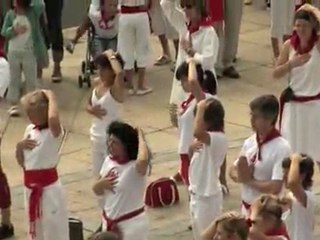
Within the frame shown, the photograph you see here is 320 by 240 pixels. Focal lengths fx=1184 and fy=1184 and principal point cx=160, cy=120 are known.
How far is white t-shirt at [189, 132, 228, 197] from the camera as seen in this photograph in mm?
9227

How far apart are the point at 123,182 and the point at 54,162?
92 cm

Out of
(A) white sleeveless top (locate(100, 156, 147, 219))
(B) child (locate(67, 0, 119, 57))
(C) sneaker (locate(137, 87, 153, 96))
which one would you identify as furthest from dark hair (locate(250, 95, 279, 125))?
(C) sneaker (locate(137, 87, 153, 96))

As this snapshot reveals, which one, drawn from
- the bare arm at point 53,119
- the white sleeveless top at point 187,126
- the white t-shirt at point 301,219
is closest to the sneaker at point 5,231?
the bare arm at point 53,119

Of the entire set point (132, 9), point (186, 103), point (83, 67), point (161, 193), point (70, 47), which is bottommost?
point (83, 67)

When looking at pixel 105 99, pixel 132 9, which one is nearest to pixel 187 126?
pixel 105 99

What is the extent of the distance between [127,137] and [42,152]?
3.10 ft

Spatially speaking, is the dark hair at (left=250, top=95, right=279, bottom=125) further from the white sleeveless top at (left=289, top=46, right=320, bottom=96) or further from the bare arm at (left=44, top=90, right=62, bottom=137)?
the white sleeveless top at (left=289, top=46, right=320, bottom=96)

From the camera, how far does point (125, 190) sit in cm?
856

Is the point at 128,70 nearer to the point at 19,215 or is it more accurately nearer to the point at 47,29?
the point at 47,29

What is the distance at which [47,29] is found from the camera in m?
14.5

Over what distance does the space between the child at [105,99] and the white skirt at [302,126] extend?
1.52 m

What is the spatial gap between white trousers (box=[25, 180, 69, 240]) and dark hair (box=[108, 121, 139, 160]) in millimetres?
932

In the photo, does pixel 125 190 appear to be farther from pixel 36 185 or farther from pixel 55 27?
pixel 55 27

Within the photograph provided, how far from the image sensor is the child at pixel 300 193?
26.6 ft
